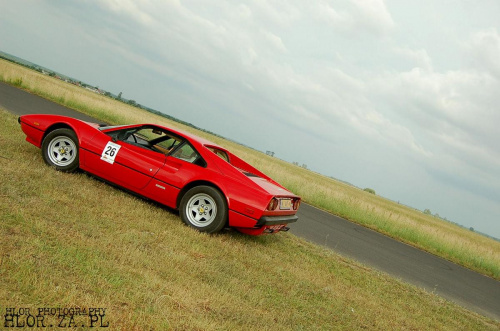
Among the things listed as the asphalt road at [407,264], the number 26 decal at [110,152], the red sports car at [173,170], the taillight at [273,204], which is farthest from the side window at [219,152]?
the asphalt road at [407,264]

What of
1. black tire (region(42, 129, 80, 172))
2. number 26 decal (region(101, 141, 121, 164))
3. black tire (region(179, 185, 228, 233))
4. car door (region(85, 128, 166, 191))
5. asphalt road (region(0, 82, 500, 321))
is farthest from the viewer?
asphalt road (region(0, 82, 500, 321))

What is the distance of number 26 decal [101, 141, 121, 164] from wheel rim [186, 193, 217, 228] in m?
1.46

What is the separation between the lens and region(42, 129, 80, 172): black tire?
22.2 ft

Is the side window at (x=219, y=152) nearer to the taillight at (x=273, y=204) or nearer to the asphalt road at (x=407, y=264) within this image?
the taillight at (x=273, y=204)

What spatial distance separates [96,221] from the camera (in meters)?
5.00

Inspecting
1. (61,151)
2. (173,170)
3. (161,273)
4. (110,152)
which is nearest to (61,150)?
(61,151)

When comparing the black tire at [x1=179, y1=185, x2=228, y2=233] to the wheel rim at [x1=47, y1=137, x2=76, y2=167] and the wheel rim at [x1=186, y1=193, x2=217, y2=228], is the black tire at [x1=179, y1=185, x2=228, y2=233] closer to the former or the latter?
the wheel rim at [x1=186, y1=193, x2=217, y2=228]

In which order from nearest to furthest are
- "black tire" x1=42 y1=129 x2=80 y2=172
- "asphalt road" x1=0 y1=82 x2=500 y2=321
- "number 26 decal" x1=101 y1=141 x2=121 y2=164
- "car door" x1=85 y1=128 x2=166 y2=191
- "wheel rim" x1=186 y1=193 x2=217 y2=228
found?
"wheel rim" x1=186 y1=193 x2=217 y2=228 → "car door" x1=85 y1=128 x2=166 y2=191 → "number 26 decal" x1=101 y1=141 x2=121 y2=164 → "black tire" x1=42 y1=129 x2=80 y2=172 → "asphalt road" x1=0 y1=82 x2=500 y2=321

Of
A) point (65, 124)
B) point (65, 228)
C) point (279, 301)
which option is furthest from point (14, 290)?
point (65, 124)

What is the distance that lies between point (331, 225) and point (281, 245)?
485cm

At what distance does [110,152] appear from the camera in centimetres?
651

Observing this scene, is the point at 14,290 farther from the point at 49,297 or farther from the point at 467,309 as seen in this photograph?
the point at 467,309

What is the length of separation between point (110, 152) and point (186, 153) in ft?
3.97

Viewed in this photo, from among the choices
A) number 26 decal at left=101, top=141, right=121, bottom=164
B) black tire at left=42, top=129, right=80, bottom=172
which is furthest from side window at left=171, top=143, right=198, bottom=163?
black tire at left=42, top=129, right=80, bottom=172
